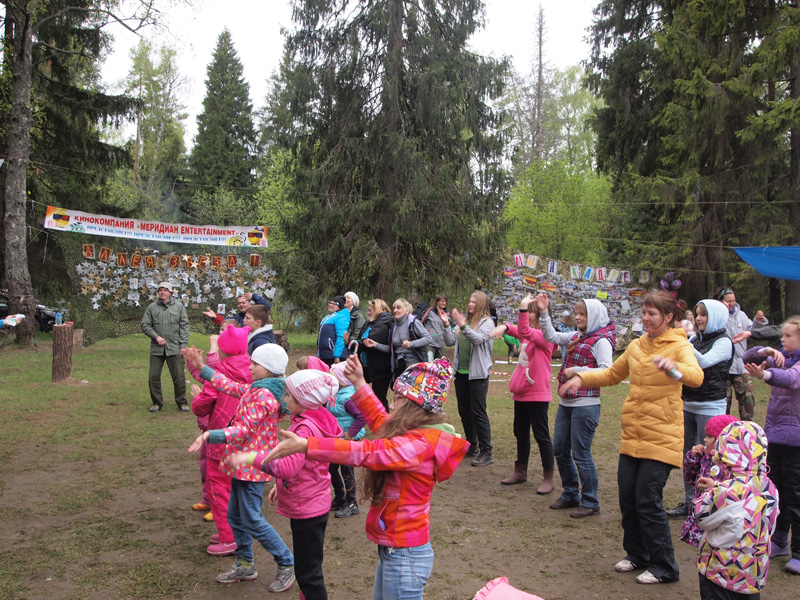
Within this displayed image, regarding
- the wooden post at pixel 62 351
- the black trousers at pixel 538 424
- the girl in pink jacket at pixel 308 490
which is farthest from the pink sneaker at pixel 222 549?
the wooden post at pixel 62 351

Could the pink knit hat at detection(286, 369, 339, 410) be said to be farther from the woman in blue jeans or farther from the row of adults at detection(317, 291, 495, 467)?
the row of adults at detection(317, 291, 495, 467)

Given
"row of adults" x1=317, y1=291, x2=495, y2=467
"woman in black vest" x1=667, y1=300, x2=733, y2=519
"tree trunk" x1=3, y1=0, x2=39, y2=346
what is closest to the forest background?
"tree trunk" x1=3, y1=0, x2=39, y2=346

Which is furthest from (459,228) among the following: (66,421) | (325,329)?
(66,421)

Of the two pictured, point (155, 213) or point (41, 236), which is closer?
point (41, 236)

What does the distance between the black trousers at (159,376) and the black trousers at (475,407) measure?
4969 millimetres

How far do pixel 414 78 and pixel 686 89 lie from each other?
766 centimetres

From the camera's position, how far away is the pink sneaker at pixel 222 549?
15.5 feet

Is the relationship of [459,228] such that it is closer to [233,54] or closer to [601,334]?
[601,334]

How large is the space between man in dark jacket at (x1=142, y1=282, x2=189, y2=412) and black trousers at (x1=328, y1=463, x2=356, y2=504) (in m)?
5.27

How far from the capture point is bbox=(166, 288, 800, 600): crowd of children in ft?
9.29

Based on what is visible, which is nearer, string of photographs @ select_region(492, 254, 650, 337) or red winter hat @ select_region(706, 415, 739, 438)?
red winter hat @ select_region(706, 415, 739, 438)

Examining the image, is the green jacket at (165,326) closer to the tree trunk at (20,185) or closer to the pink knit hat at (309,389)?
the pink knit hat at (309,389)

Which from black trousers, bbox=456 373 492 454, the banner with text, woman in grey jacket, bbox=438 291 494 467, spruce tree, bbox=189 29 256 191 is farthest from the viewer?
spruce tree, bbox=189 29 256 191

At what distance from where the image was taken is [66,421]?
912 cm
